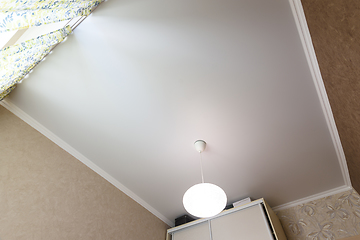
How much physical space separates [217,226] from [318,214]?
1.28 metres

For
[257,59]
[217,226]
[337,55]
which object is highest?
[257,59]

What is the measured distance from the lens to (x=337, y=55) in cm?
138

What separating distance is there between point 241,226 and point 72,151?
7.19ft

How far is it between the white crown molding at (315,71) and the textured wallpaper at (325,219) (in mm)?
576

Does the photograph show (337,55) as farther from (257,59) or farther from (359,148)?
(359,148)

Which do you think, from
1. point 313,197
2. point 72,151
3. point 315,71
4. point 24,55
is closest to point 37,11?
point 24,55

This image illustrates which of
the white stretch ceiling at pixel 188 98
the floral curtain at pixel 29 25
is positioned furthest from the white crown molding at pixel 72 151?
the floral curtain at pixel 29 25

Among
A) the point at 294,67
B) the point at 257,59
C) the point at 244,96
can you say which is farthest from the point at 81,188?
the point at 294,67

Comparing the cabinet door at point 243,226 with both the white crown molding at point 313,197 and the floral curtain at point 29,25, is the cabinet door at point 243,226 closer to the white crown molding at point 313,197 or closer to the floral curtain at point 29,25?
the white crown molding at point 313,197

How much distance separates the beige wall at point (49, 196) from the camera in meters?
1.93

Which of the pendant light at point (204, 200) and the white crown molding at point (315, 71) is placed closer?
the white crown molding at point (315, 71)

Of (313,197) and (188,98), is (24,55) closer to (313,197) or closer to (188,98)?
(188,98)

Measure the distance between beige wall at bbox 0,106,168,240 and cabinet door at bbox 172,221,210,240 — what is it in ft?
1.76

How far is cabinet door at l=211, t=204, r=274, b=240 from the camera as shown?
8.25ft
